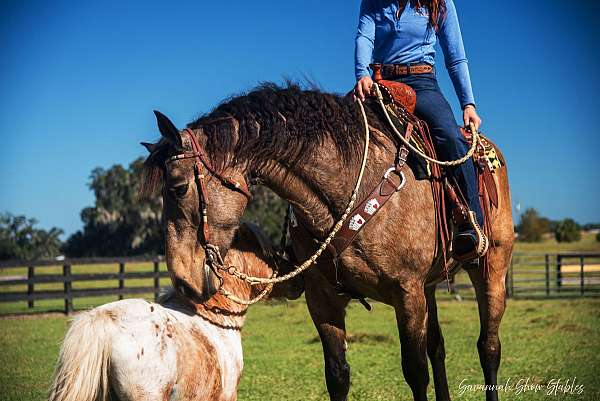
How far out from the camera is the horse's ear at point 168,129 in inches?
132

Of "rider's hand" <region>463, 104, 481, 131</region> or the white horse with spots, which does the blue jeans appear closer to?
"rider's hand" <region>463, 104, 481, 131</region>

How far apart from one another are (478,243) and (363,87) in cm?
126

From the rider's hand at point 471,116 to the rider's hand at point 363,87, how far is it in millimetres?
842

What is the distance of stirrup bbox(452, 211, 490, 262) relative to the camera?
429 cm

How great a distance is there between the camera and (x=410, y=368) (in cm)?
417

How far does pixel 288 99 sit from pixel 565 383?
17.7 ft

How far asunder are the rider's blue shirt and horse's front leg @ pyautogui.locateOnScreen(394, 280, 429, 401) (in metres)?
1.44

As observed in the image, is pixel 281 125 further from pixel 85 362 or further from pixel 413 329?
pixel 85 362

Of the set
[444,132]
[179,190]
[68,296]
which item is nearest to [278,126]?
[179,190]

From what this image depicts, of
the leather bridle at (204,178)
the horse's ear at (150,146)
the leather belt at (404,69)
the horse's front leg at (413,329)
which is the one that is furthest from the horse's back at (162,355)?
the leather belt at (404,69)

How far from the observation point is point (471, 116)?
4637 millimetres

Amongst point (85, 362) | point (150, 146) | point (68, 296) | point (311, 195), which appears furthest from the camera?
point (68, 296)

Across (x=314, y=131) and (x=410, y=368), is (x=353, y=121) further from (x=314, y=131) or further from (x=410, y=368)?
(x=410, y=368)

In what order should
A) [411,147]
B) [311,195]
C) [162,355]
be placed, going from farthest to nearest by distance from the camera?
[411,147], [311,195], [162,355]
